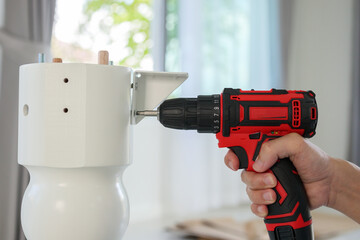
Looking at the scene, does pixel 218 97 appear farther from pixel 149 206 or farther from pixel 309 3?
pixel 309 3

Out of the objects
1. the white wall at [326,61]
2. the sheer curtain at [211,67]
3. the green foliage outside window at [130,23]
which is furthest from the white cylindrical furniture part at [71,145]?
the white wall at [326,61]

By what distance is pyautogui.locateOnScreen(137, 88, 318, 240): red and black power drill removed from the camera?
78cm

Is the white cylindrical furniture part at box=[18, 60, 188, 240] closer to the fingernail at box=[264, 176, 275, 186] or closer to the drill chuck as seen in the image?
the drill chuck

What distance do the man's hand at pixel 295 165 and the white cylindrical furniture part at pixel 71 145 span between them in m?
0.28

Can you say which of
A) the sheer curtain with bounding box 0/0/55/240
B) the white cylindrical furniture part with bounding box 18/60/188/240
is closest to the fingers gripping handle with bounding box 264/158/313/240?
the white cylindrical furniture part with bounding box 18/60/188/240

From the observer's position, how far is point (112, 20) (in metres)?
2.49

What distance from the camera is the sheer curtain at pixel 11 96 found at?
1.32 meters

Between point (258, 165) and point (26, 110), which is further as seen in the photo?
point (258, 165)

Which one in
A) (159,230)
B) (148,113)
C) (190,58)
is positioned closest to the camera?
(148,113)

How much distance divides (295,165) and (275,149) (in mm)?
127

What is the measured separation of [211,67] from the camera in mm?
2486

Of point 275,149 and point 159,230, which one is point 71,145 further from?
point 159,230

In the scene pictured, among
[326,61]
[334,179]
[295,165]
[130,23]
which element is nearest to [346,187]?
[334,179]

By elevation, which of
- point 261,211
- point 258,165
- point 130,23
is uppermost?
point 130,23
